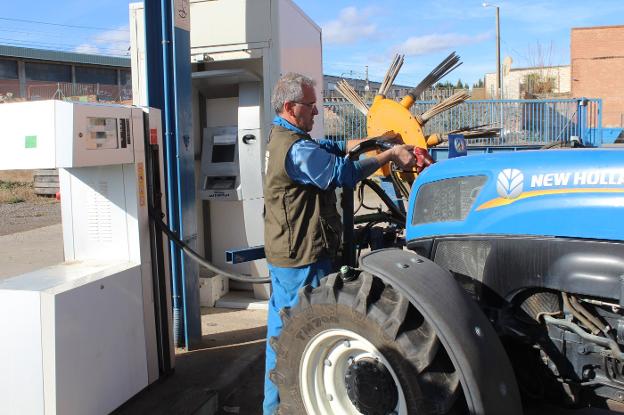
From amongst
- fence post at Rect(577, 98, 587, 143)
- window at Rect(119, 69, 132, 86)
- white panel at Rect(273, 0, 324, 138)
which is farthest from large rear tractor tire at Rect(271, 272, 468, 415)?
window at Rect(119, 69, 132, 86)

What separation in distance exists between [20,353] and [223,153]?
3.20 metres

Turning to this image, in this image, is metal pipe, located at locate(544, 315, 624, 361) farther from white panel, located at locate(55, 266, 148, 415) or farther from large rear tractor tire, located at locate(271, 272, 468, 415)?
white panel, located at locate(55, 266, 148, 415)

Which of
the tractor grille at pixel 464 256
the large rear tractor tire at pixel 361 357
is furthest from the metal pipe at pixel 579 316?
the large rear tractor tire at pixel 361 357

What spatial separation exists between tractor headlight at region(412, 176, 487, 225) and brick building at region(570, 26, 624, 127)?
110 feet

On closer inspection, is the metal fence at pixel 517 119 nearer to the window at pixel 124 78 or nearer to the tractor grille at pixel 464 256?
the tractor grille at pixel 464 256

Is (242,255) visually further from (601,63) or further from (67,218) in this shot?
(601,63)

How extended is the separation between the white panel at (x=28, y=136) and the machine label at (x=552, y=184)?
2121 millimetres

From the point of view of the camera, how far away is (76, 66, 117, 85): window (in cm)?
4252

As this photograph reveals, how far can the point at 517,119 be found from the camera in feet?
50.0

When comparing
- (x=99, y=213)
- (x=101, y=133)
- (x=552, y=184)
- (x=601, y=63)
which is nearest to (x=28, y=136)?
(x=101, y=133)

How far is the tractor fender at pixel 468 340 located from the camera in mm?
2250

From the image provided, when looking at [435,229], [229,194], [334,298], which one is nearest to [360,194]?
[435,229]

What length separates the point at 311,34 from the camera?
20.2 feet

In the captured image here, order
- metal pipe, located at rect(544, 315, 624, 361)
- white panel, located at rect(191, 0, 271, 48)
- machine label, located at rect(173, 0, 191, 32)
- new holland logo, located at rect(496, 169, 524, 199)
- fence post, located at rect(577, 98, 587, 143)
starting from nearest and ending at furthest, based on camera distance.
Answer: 1. metal pipe, located at rect(544, 315, 624, 361)
2. new holland logo, located at rect(496, 169, 524, 199)
3. machine label, located at rect(173, 0, 191, 32)
4. white panel, located at rect(191, 0, 271, 48)
5. fence post, located at rect(577, 98, 587, 143)
